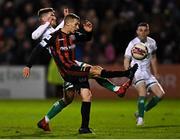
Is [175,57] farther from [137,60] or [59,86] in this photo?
[137,60]

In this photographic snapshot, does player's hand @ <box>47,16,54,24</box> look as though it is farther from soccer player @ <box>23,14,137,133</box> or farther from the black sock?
the black sock

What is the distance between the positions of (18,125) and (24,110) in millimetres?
4801

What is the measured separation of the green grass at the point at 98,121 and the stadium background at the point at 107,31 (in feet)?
6.69

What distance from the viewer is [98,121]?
15.2m

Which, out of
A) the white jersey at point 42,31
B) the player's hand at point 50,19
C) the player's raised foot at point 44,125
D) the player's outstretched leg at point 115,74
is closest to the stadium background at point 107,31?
the white jersey at point 42,31

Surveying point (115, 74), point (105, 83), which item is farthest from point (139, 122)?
point (115, 74)

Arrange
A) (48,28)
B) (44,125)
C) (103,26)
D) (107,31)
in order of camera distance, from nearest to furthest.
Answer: (44,125), (48,28), (107,31), (103,26)

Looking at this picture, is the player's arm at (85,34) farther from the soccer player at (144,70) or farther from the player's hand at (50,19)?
the soccer player at (144,70)

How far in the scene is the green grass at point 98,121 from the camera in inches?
474

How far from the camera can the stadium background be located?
78.4 ft

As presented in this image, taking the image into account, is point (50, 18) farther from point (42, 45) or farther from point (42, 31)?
point (42, 45)

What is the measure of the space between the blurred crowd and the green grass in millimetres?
2549

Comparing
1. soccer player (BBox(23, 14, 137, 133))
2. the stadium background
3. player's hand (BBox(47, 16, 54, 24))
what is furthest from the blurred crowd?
soccer player (BBox(23, 14, 137, 133))

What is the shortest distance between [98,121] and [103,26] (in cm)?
990
